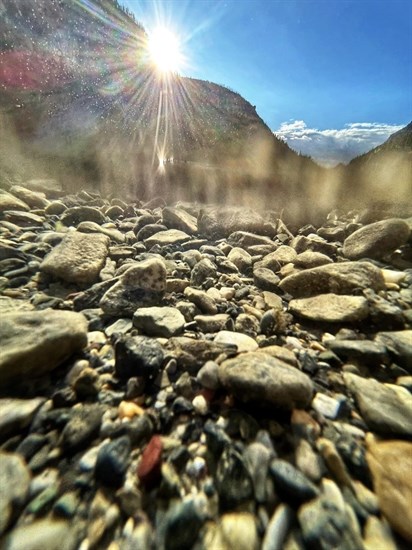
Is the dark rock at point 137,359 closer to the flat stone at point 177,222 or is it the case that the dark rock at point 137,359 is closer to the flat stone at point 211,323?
the flat stone at point 211,323

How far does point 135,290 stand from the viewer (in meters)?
2.40

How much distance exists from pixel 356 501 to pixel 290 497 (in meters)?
0.30

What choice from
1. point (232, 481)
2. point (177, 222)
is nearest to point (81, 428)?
point (232, 481)

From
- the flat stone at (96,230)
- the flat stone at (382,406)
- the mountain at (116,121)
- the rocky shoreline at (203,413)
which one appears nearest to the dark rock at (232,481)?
the rocky shoreline at (203,413)

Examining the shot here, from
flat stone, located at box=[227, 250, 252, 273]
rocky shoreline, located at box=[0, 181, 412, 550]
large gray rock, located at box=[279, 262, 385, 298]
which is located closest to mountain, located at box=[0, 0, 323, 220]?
flat stone, located at box=[227, 250, 252, 273]

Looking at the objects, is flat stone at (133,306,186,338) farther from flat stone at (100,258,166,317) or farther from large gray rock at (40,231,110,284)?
large gray rock at (40,231,110,284)

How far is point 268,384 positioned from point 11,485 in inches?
51.2

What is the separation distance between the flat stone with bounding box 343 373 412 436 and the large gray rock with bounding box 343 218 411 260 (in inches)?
100

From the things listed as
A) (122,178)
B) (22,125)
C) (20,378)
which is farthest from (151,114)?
(20,378)

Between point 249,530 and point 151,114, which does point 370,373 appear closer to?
point 249,530

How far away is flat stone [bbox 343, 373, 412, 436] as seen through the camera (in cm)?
124

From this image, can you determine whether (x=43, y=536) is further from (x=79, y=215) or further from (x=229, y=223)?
(x=79, y=215)

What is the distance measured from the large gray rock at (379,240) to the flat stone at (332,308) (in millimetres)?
1622

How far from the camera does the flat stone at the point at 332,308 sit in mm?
2096
